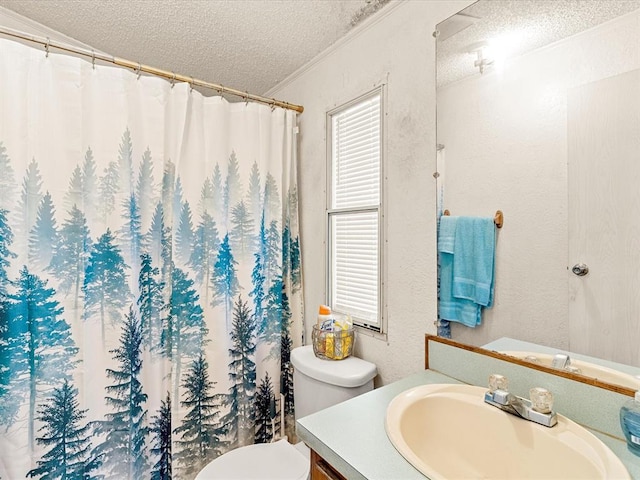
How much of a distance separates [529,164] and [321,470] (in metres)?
1.04

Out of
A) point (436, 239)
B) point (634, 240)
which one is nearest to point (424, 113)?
point (436, 239)

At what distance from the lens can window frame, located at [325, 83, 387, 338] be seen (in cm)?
149

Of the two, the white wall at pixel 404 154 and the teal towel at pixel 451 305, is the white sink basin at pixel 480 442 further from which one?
the white wall at pixel 404 154

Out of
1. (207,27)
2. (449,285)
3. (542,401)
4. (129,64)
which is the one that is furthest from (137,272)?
(542,401)

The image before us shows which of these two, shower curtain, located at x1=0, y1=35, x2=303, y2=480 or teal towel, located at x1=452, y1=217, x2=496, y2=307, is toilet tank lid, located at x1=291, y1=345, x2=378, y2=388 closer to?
shower curtain, located at x1=0, y1=35, x2=303, y2=480

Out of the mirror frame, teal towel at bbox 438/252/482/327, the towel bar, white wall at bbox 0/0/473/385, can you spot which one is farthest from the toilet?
the towel bar

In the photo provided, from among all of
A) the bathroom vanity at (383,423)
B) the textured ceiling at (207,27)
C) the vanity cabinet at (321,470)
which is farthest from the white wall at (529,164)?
the textured ceiling at (207,27)

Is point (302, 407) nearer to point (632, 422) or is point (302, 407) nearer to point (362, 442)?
point (362, 442)

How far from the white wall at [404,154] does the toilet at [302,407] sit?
15cm

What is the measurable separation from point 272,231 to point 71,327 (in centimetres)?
100

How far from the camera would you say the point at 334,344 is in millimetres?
1551

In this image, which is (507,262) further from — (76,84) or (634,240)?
(76,84)

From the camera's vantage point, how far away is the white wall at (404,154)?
1.30 m

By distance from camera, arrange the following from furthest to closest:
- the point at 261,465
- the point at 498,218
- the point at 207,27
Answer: the point at 207,27 < the point at 261,465 < the point at 498,218
